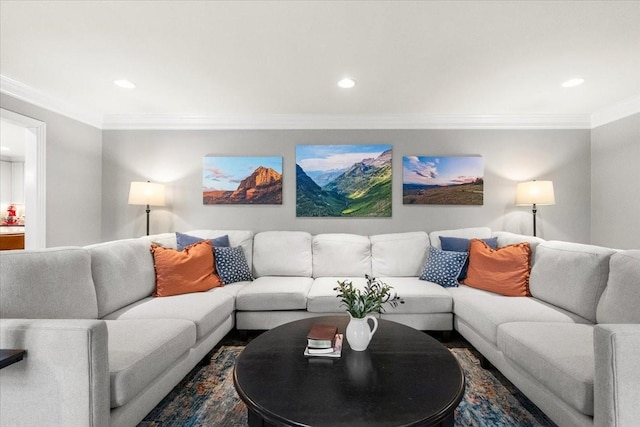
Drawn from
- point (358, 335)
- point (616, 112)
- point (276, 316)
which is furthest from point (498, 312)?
point (616, 112)

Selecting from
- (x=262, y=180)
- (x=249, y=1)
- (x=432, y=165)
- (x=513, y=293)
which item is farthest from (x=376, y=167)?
(x=249, y=1)

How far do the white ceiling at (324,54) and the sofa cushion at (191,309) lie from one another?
183 cm

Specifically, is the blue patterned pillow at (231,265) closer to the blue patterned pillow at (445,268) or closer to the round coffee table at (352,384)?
the round coffee table at (352,384)

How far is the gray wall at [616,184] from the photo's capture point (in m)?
2.97

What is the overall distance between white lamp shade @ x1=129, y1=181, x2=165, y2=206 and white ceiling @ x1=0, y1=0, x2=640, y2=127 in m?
0.87

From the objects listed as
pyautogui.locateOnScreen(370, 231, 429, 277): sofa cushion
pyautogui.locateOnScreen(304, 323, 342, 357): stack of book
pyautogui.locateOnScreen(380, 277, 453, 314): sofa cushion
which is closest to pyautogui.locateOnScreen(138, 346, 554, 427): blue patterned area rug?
pyautogui.locateOnScreen(380, 277, 453, 314): sofa cushion

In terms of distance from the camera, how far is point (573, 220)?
348 cm

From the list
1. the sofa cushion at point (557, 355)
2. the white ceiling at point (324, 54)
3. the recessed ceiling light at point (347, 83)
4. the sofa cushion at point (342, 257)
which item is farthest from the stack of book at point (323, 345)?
the recessed ceiling light at point (347, 83)

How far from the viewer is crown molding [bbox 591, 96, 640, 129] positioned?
2928 mm

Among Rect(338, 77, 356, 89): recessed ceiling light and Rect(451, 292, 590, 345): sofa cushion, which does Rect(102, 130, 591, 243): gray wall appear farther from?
Rect(451, 292, 590, 345): sofa cushion

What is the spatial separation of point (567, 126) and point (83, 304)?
4.94 meters

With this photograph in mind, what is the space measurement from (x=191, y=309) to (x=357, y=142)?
8.24ft

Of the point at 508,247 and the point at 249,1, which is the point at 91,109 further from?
the point at 508,247

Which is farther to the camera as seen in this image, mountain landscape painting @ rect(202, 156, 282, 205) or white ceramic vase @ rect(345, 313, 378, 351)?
mountain landscape painting @ rect(202, 156, 282, 205)
